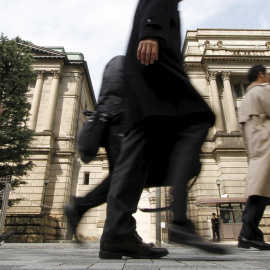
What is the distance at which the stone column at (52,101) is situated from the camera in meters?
21.7

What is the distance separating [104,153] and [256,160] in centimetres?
1707

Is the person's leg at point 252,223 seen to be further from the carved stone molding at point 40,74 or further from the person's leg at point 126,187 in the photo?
the carved stone molding at point 40,74

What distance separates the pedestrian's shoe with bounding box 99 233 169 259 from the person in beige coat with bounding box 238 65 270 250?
1.55 m

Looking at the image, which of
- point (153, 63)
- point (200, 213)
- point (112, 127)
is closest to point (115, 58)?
point (112, 127)

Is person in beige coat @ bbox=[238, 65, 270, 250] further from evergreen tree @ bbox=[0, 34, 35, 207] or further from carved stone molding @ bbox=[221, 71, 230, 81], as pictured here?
carved stone molding @ bbox=[221, 71, 230, 81]

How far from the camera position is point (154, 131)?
1943mm

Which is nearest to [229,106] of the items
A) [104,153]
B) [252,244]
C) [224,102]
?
[224,102]

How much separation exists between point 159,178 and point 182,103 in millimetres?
620

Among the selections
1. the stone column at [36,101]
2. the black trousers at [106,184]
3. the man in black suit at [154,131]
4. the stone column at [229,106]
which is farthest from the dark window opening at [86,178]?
the man in black suit at [154,131]

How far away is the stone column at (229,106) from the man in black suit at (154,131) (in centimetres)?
2155

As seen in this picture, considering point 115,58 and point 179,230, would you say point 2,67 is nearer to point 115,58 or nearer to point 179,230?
point 115,58

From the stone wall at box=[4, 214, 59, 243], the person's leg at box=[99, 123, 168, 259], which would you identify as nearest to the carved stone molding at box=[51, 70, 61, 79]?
the stone wall at box=[4, 214, 59, 243]

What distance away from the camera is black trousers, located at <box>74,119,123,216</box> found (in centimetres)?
217

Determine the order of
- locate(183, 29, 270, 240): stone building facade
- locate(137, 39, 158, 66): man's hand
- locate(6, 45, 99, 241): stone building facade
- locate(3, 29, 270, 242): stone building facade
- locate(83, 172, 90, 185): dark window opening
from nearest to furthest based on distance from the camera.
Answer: locate(137, 39, 158, 66): man's hand < locate(183, 29, 270, 240): stone building facade < locate(3, 29, 270, 242): stone building facade < locate(6, 45, 99, 241): stone building facade < locate(83, 172, 90, 185): dark window opening
